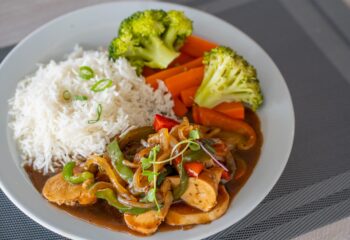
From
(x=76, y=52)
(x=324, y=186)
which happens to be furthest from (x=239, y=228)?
(x=76, y=52)

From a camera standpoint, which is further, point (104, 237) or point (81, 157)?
point (81, 157)

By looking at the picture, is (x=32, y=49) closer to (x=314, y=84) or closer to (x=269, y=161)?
(x=269, y=161)

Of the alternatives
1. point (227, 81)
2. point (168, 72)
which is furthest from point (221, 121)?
point (168, 72)

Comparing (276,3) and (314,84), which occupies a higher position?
(276,3)

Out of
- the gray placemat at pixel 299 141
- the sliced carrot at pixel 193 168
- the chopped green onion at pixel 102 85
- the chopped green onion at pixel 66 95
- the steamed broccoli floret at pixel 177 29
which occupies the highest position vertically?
the steamed broccoli floret at pixel 177 29

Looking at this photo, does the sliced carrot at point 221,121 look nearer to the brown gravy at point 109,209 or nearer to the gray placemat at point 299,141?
the brown gravy at point 109,209

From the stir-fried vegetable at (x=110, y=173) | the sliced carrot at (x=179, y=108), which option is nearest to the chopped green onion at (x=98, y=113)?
the stir-fried vegetable at (x=110, y=173)

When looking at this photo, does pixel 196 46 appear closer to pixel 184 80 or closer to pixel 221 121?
pixel 184 80
